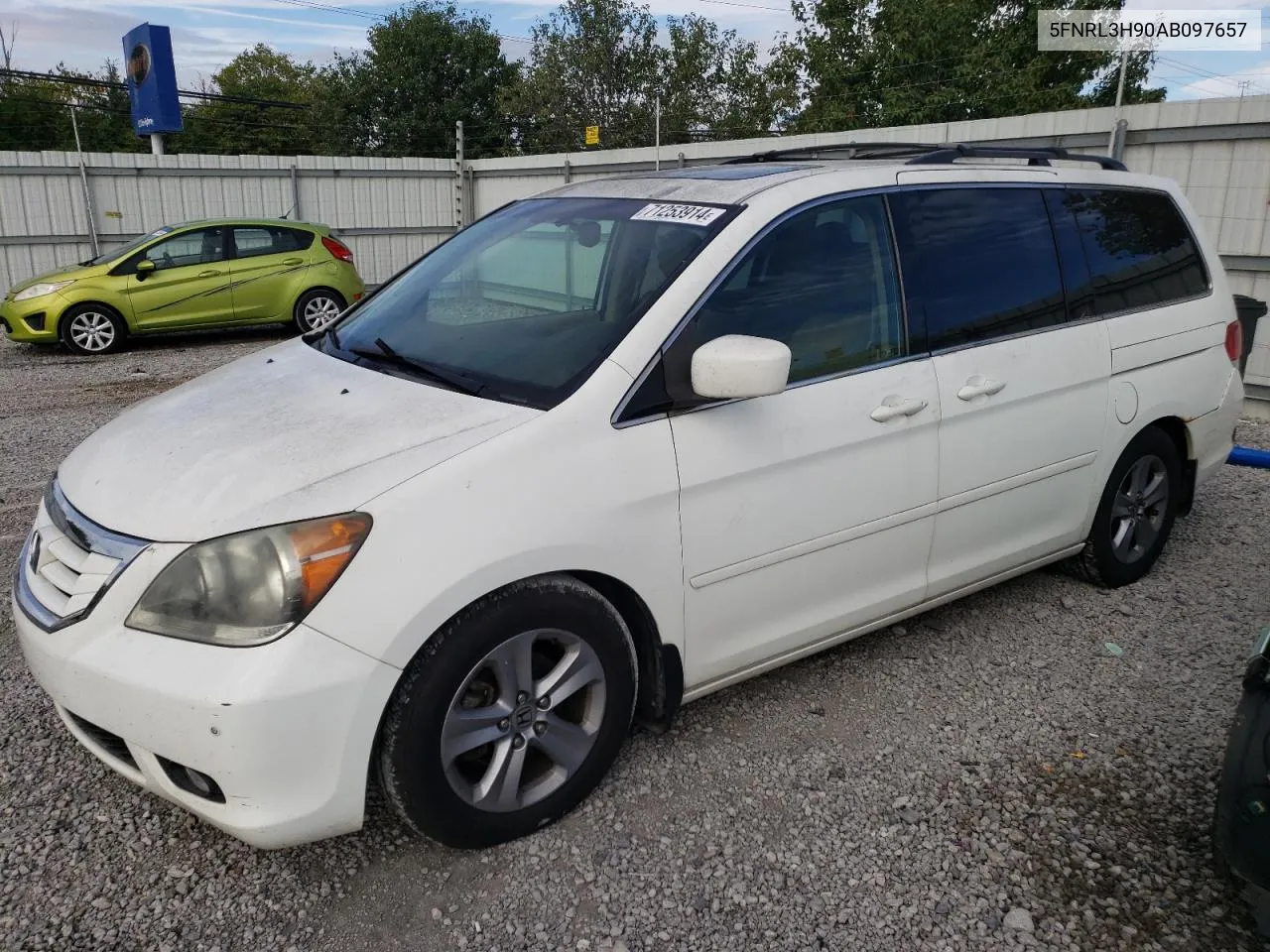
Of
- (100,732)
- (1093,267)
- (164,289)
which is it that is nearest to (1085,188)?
(1093,267)

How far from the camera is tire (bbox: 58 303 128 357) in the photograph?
10992 mm

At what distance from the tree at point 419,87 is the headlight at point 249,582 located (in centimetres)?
4161

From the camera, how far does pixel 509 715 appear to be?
2623 millimetres

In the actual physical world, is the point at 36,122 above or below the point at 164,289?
above

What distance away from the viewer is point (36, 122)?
37.6m

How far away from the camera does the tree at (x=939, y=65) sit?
90.0 feet

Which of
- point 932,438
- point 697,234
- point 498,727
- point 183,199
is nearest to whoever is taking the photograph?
point 498,727

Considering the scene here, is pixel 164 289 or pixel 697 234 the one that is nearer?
pixel 697 234

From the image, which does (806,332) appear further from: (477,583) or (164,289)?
(164,289)

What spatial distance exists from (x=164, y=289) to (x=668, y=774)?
10489mm

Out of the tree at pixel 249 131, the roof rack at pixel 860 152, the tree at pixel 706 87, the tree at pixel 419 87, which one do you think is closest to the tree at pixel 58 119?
the tree at pixel 249 131

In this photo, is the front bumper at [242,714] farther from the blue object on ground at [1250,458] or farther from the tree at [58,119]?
the tree at [58,119]

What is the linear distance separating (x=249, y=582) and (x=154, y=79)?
1652cm

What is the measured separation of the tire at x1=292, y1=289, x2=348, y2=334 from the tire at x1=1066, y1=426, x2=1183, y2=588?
10.2m
